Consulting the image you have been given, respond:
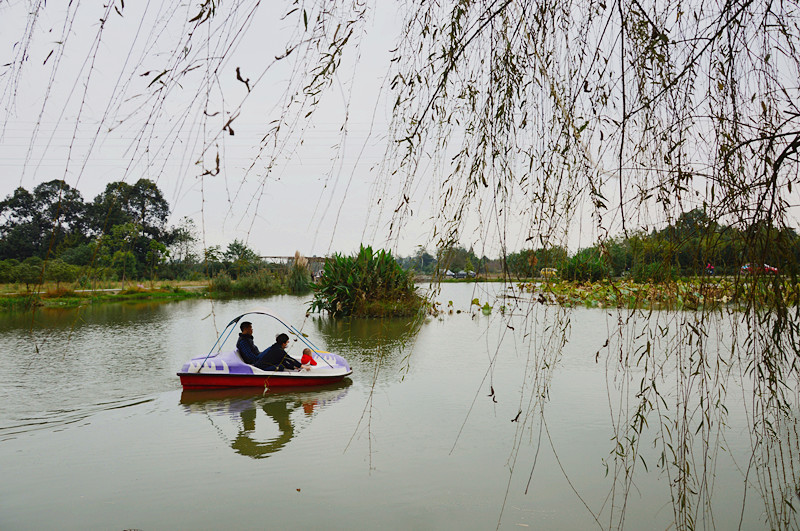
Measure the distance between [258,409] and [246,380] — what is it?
98cm

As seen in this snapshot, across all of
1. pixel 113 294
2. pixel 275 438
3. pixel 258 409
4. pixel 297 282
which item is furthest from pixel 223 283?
pixel 275 438

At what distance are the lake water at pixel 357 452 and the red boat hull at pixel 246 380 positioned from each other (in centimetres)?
17

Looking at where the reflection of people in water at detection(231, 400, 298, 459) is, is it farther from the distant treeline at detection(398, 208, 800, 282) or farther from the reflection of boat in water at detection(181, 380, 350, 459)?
the distant treeline at detection(398, 208, 800, 282)

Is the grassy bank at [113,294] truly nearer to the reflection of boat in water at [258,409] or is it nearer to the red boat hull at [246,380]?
the red boat hull at [246,380]

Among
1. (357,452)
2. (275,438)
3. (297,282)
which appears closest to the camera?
(357,452)

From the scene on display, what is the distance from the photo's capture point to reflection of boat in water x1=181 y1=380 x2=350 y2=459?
541 cm

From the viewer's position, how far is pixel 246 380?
24.5ft

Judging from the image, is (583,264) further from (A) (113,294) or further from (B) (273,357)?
(A) (113,294)

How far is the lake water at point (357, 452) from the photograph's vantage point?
3686mm

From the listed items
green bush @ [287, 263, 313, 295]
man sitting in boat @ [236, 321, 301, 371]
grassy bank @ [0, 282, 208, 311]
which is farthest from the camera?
green bush @ [287, 263, 313, 295]

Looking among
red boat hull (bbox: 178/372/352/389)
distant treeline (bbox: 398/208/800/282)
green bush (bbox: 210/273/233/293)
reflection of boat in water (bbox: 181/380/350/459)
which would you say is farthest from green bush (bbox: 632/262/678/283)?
green bush (bbox: 210/273/233/293)

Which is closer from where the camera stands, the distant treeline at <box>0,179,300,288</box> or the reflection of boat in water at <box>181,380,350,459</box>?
the distant treeline at <box>0,179,300,288</box>

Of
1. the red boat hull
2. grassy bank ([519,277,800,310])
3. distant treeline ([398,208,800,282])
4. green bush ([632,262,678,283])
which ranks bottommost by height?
the red boat hull

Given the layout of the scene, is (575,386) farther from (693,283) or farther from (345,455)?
(693,283)
